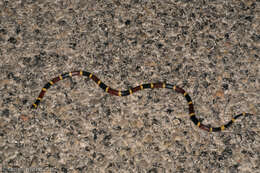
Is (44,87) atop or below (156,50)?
below

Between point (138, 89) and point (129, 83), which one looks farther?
point (129, 83)

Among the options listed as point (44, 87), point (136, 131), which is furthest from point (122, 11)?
point (136, 131)

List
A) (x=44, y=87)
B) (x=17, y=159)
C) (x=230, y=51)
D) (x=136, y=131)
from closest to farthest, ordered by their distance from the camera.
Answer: (x=17, y=159) < (x=136, y=131) < (x=44, y=87) < (x=230, y=51)

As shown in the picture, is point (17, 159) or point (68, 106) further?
point (68, 106)

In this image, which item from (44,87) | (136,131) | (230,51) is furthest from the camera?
(230,51)

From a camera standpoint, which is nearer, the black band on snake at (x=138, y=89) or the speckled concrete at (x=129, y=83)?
the speckled concrete at (x=129, y=83)

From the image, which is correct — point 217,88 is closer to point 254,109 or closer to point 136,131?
point 254,109

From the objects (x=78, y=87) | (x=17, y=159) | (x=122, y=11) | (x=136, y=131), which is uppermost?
(x=122, y=11)
